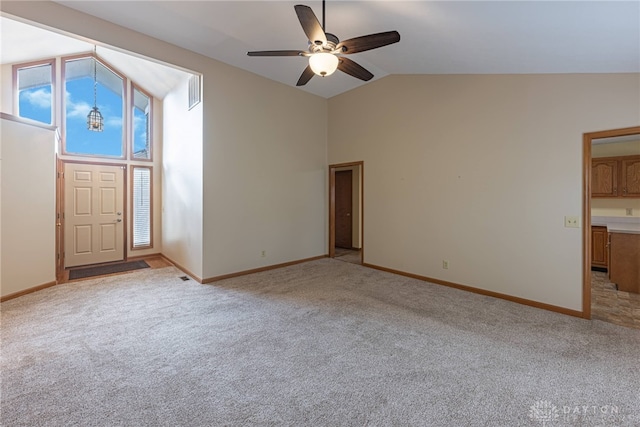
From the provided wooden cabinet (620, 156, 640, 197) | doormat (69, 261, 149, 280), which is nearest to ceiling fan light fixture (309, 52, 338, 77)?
doormat (69, 261, 149, 280)

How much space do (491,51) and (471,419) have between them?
11.0 ft

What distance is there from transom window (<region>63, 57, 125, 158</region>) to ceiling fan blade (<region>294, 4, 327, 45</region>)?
5.37m

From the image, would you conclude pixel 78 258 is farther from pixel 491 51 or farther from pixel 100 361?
pixel 491 51

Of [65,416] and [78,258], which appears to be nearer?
[65,416]

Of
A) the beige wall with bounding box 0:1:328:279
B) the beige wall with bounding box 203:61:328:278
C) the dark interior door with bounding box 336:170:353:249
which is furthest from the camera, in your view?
the dark interior door with bounding box 336:170:353:249

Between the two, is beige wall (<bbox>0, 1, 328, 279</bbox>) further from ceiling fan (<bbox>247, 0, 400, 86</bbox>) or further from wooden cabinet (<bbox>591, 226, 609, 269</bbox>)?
wooden cabinet (<bbox>591, 226, 609, 269</bbox>)

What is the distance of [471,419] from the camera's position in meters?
1.62

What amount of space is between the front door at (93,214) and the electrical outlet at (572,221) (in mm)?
7444

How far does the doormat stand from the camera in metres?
4.66

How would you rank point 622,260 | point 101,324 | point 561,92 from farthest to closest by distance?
point 622,260, point 561,92, point 101,324

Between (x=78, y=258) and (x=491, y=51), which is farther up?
(x=491, y=51)

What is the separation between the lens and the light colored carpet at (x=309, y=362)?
1.68m

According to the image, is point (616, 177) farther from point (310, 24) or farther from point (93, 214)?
point (93, 214)

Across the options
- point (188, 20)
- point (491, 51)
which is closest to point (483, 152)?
point (491, 51)
